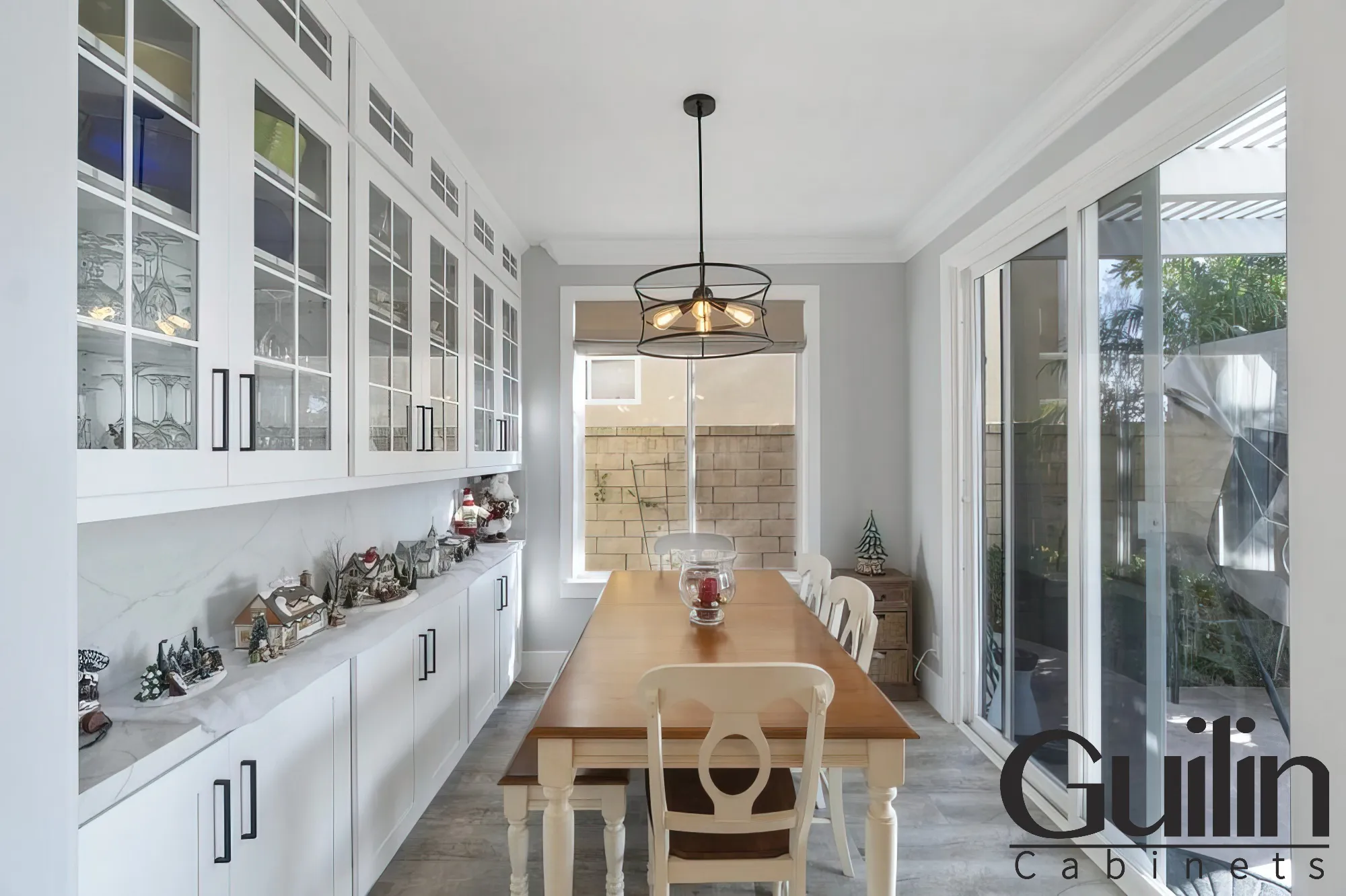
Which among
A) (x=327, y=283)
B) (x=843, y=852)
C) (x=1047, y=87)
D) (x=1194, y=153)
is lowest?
(x=843, y=852)

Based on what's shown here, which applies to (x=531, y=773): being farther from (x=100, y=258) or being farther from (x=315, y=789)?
(x=100, y=258)

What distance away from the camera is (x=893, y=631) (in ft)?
12.7

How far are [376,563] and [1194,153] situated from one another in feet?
9.24

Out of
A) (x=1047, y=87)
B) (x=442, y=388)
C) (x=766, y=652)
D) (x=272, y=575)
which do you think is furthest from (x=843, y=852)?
(x=1047, y=87)

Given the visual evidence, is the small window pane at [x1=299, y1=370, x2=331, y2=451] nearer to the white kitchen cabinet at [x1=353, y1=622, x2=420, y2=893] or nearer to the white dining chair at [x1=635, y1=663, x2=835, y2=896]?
the white kitchen cabinet at [x1=353, y1=622, x2=420, y2=893]

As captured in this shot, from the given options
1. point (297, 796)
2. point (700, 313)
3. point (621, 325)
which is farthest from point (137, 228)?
point (621, 325)

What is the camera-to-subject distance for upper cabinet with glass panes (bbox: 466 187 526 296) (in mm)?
3164

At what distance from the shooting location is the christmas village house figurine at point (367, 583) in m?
2.24

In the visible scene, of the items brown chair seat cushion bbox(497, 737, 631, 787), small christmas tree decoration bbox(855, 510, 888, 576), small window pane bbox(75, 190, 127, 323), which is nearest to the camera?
small window pane bbox(75, 190, 127, 323)

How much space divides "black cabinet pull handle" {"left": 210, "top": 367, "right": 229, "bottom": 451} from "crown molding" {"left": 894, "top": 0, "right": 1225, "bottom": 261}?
2562 mm

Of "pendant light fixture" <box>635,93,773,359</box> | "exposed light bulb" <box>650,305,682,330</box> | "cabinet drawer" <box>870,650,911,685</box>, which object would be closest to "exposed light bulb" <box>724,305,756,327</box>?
"pendant light fixture" <box>635,93,773,359</box>

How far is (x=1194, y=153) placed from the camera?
1939 millimetres

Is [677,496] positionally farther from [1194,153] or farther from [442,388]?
[1194,153]

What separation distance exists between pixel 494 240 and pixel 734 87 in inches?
65.5
